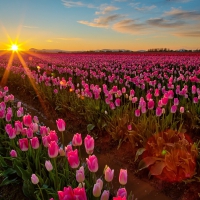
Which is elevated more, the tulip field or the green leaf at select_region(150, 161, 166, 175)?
the tulip field

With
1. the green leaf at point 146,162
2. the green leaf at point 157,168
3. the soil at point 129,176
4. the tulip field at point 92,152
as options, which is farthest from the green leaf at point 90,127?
the green leaf at point 157,168

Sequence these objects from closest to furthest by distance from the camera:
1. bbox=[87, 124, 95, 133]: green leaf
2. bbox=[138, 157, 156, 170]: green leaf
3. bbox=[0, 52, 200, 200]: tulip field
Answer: bbox=[0, 52, 200, 200]: tulip field, bbox=[138, 157, 156, 170]: green leaf, bbox=[87, 124, 95, 133]: green leaf

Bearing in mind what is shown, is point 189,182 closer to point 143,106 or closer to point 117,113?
point 143,106

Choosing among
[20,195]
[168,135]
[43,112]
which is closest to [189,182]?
[168,135]

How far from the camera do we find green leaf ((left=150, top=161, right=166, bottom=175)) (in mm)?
3699

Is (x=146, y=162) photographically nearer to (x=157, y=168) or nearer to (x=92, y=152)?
(x=157, y=168)

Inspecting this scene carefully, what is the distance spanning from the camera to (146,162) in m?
3.88

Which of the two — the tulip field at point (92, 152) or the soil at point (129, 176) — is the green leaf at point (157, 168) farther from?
the soil at point (129, 176)

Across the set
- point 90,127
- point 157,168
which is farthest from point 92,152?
point 90,127

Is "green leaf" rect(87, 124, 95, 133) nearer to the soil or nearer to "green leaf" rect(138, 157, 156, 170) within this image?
the soil

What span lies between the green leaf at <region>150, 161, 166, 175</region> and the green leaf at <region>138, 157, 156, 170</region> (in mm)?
65

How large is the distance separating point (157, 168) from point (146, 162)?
198 mm

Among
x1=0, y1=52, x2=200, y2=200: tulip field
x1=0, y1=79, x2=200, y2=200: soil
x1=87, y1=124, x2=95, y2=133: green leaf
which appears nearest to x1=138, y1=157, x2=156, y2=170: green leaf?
x1=0, y1=52, x2=200, y2=200: tulip field

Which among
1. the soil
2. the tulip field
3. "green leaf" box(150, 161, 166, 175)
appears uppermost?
the tulip field
